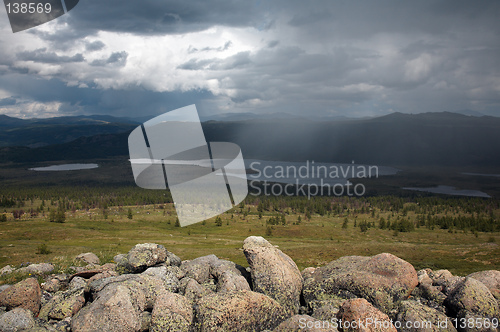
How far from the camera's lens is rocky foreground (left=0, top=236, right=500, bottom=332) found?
11305 mm

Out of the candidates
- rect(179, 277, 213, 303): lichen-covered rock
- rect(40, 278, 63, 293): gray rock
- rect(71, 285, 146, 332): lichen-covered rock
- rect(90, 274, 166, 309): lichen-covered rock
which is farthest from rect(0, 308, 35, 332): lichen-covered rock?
→ rect(179, 277, 213, 303): lichen-covered rock

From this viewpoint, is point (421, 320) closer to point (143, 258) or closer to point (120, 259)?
point (143, 258)

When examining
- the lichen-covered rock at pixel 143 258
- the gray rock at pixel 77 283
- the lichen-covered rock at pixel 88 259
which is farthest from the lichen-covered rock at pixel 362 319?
the lichen-covered rock at pixel 88 259

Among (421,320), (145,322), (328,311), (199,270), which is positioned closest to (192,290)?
(199,270)

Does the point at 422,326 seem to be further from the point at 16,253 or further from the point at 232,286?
the point at 16,253

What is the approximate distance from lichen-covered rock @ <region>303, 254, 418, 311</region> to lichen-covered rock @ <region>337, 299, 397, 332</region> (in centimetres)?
216

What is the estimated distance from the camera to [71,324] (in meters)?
11.4

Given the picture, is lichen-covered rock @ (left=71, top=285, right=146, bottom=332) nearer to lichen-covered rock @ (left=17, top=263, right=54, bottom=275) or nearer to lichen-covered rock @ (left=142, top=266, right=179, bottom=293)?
lichen-covered rock @ (left=142, top=266, right=179, bottom=293)

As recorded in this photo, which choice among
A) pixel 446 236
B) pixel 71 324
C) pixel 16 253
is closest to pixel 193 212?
pixel 16 253

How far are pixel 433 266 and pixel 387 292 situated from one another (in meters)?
18.7

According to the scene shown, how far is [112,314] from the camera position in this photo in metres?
11.2

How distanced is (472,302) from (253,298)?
803 cm

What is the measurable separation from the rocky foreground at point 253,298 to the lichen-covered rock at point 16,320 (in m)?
0.03

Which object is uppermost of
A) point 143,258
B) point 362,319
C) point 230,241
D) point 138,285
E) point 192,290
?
point 143,258
